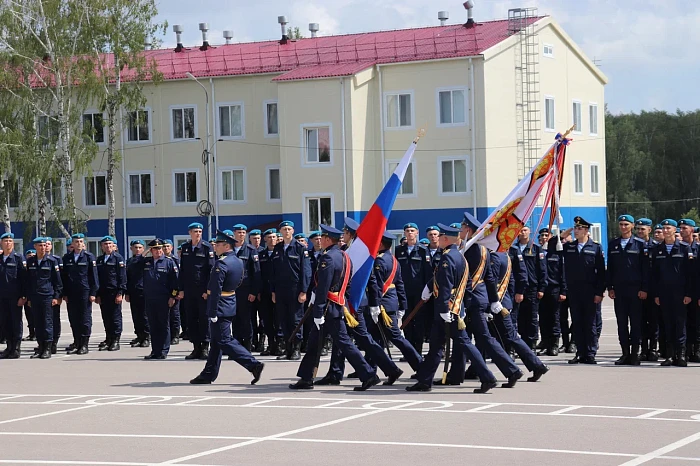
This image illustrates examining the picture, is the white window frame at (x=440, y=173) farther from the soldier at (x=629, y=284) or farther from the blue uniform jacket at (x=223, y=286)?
the blue uniform jacket at (x=223, y=286)

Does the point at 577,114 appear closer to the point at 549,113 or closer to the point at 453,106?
the point at 549,113

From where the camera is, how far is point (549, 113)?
50.0m

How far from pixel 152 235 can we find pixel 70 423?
135 ft

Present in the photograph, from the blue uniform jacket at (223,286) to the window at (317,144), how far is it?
3230 cm

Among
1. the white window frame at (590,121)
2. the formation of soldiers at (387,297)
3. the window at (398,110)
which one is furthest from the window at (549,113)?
the formation of soldiers at (387,297)

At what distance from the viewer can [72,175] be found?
1861 inches

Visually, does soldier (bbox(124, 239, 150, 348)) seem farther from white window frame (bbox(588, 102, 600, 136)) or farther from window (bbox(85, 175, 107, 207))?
white window frame (bbox(588, 102, 600, 136))

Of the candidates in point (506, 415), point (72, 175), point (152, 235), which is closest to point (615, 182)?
point (152, 235)

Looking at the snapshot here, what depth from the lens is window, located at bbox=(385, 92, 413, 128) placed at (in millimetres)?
47438

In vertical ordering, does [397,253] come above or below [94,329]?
above

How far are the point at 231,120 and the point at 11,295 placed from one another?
1251 inches

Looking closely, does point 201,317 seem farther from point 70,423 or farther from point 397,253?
point 70,423

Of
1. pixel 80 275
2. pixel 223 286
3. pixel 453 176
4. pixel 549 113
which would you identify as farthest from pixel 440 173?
pixel 223 286

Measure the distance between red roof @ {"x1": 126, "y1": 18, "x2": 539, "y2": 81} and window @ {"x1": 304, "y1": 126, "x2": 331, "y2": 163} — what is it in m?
2.19
